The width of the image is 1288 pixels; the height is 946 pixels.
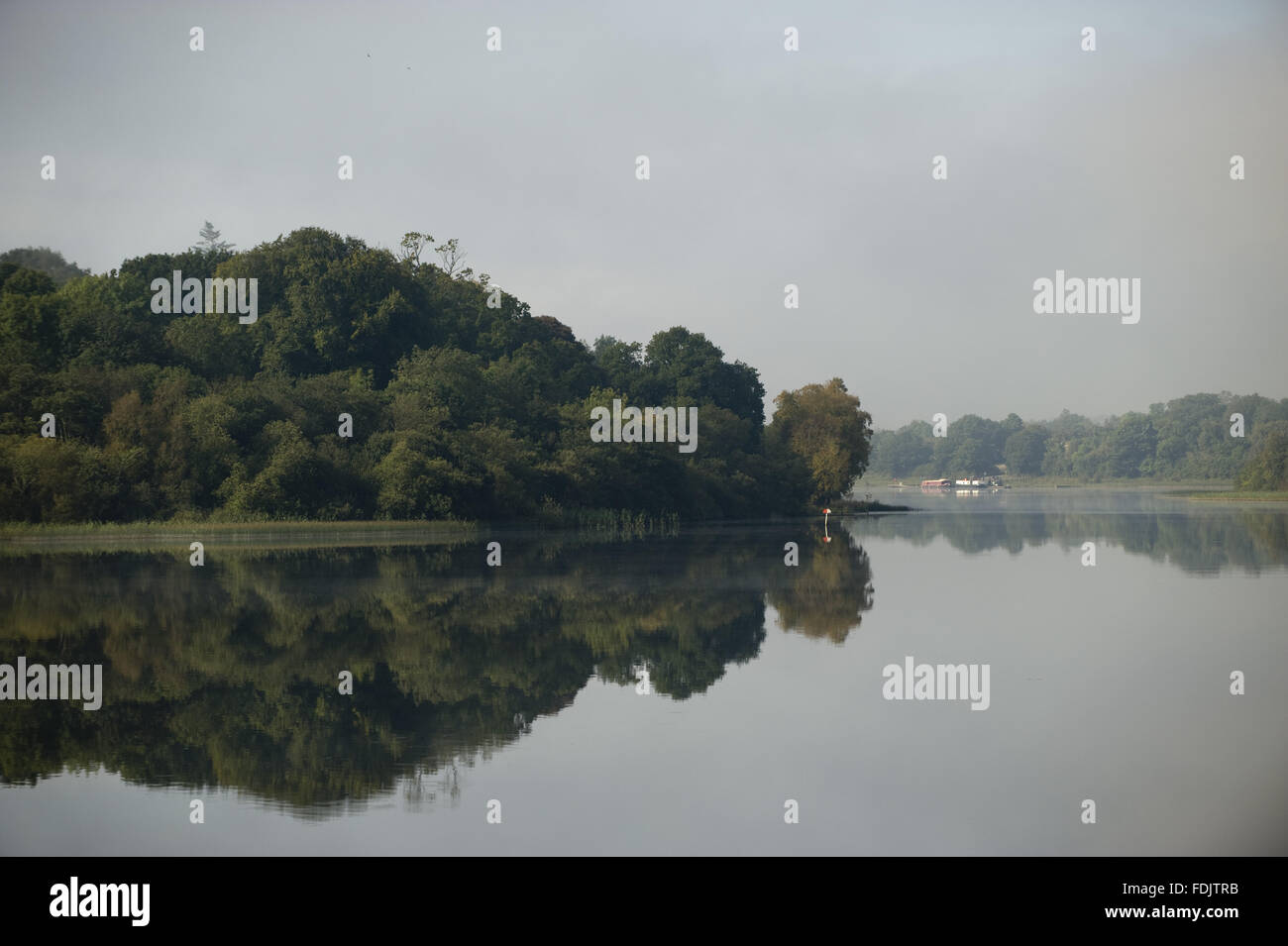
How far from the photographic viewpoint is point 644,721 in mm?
14312

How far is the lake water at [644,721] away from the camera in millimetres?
10109

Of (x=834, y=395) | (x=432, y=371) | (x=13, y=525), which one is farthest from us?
(x=834, y=395)

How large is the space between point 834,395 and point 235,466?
5797cm

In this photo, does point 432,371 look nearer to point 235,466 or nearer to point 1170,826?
point 235,466

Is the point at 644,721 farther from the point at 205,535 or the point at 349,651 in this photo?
the point at 205,535

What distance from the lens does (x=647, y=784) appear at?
11.4m

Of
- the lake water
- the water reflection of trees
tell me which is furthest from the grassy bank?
the lake water

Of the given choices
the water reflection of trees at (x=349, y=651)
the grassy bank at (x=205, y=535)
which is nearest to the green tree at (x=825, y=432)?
the grassy bank at (x=205, y=535)

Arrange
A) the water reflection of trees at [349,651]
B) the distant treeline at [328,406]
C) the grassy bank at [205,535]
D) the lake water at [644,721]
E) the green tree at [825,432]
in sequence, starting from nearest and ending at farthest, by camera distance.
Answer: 1. the lake water at [644,721]
2. the water reflection of trees at [349,651]
3. the grassy bank at [205,535]
4. the distant treeline at [328,406]
5. the green tree at [825,432]

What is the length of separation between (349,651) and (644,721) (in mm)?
6708

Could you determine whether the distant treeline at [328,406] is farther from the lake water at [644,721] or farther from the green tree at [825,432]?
the lake water at [644,721]

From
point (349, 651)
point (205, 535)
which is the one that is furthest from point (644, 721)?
point (205, 535)

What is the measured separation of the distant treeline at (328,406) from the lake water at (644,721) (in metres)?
24.2
